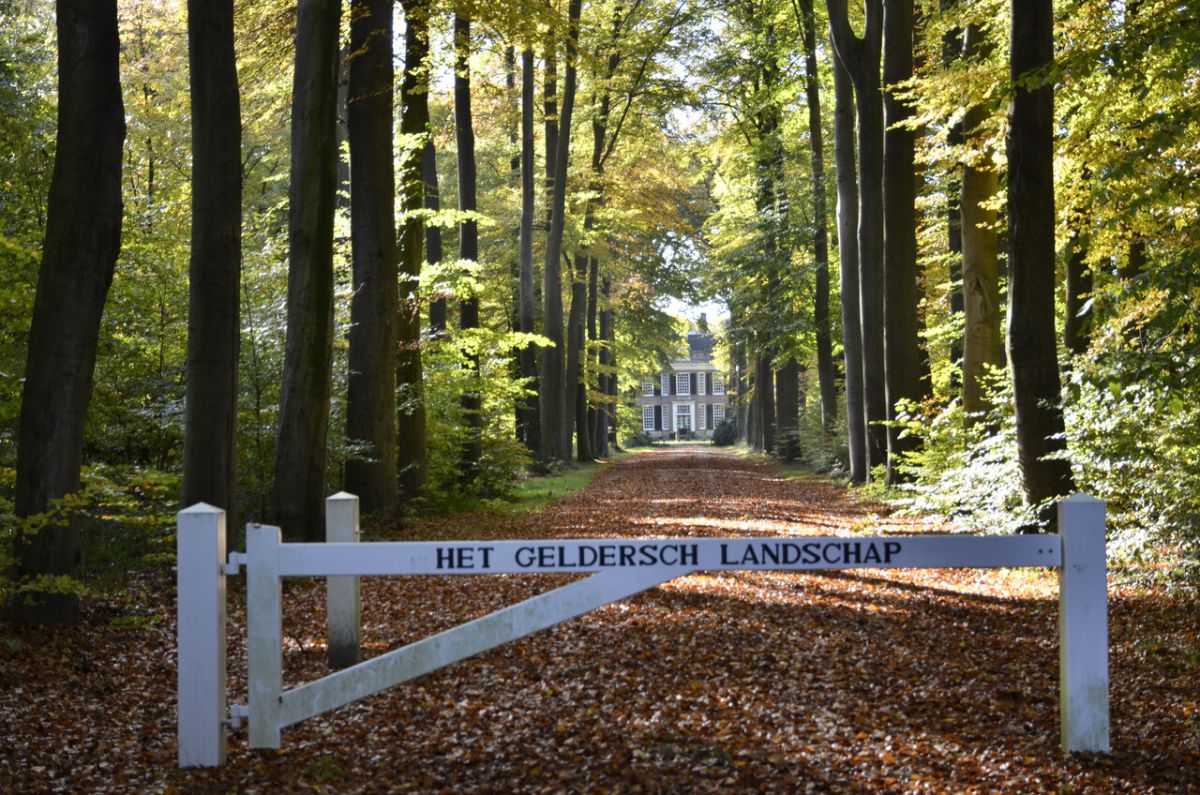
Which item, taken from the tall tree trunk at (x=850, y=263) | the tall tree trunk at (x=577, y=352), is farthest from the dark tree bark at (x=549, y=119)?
the tall tree trunk at (x=850, y=263)

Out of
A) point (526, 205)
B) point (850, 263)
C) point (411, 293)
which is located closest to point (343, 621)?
point (411, 293)

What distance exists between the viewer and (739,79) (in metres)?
29.6

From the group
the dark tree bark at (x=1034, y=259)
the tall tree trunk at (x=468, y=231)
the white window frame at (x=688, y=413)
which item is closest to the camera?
the dark tree bark at (x=1034, y=259)

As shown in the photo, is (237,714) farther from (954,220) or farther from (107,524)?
(954,220)

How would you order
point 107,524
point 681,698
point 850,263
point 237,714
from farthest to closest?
1. point 850,263
2. point 107,524
3. point 681,698
4. point 237,714

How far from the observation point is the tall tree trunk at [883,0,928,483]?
17000mm

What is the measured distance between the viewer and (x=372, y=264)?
46.6 ft

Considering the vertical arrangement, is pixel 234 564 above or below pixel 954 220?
below

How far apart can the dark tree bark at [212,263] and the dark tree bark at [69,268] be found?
1.31 m

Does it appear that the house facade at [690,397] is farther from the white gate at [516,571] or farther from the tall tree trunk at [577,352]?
the white gate at [516,571]

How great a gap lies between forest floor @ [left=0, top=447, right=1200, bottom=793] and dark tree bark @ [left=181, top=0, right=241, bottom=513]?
126cm

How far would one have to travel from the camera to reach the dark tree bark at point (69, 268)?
24.7ft

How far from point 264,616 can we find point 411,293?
1216 centimetres

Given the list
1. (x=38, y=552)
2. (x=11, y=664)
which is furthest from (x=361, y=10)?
(x=11, y=664)
